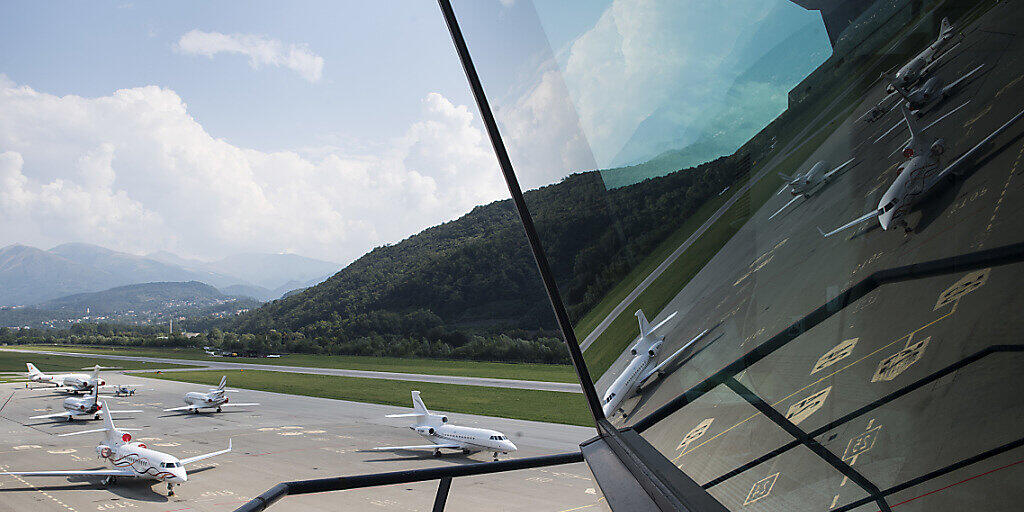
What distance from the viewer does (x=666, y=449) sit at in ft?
1.59

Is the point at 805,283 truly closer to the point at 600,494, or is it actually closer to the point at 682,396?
the point at 682,396

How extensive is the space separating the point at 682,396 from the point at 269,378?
24900 mm

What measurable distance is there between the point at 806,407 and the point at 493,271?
34.8m

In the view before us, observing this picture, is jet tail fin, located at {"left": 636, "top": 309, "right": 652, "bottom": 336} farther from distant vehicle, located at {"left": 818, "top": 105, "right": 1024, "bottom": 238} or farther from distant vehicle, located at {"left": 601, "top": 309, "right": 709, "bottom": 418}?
distant vehicle, located at {"left": 818, "top": 105, "right": 1024, "bottom": 238}

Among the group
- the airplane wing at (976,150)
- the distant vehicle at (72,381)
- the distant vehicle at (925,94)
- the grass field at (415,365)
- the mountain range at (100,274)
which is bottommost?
the grass field at (415,365)

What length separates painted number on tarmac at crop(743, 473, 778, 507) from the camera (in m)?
0.28

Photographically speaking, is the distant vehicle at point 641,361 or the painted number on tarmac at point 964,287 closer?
the painted number on tarmac at point 964,287

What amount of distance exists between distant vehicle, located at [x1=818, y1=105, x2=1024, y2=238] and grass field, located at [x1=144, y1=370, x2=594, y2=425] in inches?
506

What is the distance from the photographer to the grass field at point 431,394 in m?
14.4

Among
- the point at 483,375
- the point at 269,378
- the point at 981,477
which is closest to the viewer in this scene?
the point at 981,477

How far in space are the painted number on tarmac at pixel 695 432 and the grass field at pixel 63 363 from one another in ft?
107

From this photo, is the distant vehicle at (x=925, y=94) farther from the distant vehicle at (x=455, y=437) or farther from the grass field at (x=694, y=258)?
the distant vehicle at (x=455, y=437)

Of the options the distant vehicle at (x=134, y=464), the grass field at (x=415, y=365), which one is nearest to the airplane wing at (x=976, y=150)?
the distant vehicle at (x=134, y=464)

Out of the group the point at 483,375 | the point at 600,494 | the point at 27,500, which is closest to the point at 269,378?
the point at 483,375
